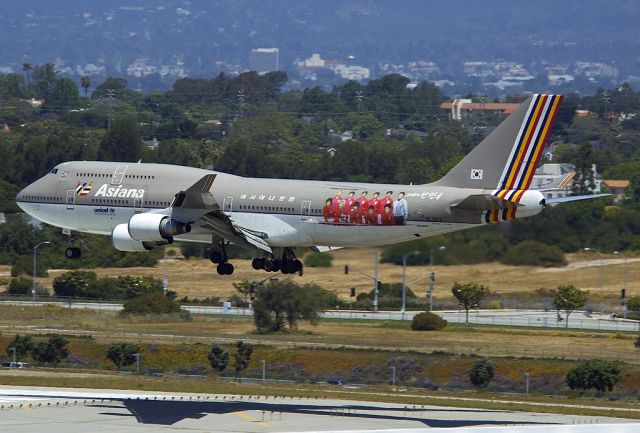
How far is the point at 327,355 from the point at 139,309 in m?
23.1

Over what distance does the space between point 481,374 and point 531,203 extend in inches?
807

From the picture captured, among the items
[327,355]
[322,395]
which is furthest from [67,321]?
[322,395]

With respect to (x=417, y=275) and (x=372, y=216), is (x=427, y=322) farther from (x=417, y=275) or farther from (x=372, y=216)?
(x=372, y=216)

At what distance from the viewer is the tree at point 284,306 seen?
109 metres

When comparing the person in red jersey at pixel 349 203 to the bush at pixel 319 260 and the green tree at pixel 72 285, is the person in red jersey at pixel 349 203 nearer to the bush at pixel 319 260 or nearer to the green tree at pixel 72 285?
the bush at pixel 319 260

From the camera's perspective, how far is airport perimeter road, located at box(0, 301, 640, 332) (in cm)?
11262

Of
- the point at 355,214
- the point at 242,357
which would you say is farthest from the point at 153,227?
the point at 242,357

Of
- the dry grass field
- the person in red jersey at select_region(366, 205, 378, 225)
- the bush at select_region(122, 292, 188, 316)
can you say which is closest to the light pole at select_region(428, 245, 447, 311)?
the dry grass field

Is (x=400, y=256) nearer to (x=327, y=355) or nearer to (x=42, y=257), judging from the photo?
(x=327, y=355)

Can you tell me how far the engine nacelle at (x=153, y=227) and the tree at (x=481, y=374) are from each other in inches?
905

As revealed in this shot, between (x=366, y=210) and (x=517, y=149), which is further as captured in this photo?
(x=366, y=210)

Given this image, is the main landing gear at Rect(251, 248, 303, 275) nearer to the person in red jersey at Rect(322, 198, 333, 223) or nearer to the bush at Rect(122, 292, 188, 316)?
the person in red jersey at Rect(322, 198, 333, 223)

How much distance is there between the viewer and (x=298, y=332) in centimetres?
10881

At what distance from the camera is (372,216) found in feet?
242
